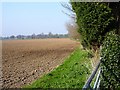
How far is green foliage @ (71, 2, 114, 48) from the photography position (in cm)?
914

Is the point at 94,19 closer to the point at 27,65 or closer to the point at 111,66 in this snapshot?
the point at 111,66

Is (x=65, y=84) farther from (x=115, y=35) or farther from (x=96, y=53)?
(x=115, y=35)

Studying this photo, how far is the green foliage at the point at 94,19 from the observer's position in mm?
9141

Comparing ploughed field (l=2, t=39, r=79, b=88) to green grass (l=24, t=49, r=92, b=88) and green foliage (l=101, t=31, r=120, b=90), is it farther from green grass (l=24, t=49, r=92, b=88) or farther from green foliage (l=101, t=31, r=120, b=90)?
green foliage (l=101, t=31, r=120, b=90)

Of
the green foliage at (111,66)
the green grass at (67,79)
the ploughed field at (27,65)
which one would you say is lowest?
the ploughed field at (27,65)

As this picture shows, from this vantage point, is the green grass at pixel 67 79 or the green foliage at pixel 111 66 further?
the green grass at pixel 67 79

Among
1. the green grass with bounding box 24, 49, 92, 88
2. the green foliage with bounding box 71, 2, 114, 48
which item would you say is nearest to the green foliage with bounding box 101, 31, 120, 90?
the green foliage with bounding box 71, 2, 114, 48

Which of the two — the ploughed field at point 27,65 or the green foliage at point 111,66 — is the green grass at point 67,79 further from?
the green foliage at point 111,66

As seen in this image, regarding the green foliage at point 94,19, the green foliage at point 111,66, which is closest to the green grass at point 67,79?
the green foliage at point 111,66

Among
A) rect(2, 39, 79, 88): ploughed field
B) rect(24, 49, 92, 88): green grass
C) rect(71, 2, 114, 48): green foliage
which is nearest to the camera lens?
rect(71, 2, 114, 48): green foliage

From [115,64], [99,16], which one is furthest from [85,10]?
[115,64]

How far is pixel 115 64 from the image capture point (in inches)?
339

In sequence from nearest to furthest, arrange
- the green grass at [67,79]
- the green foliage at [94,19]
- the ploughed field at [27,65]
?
the green foliage at [94,19]
the green grass at [67,79]
the ploughed field at [27,65]

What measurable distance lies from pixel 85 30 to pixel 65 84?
2191 mm
